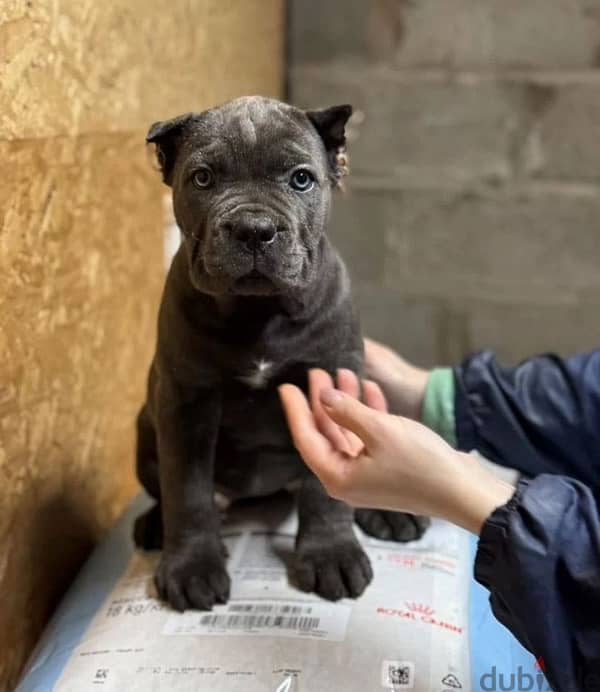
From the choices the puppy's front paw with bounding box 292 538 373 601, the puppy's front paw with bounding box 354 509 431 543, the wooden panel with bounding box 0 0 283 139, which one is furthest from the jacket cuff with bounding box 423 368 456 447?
the wooden panel with bounding box 0 0 283 139

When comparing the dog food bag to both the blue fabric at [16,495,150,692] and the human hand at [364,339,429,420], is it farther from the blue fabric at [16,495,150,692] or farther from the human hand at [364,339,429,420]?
the human hand at [364,339,429,420]

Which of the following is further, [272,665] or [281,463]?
[281,463]

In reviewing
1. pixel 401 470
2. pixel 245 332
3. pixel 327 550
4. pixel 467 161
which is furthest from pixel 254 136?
pixel 467 161

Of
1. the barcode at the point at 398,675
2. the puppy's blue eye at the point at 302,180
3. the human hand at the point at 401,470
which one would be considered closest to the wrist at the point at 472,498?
the human hand at the point at 401,470

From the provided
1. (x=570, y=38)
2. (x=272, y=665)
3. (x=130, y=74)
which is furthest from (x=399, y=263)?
(x=272, y=665)

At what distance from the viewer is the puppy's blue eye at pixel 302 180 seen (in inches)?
40.8

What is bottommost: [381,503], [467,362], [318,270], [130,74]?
[467,362]

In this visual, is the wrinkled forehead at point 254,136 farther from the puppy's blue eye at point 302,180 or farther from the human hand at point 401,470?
the human hand at point 401,470

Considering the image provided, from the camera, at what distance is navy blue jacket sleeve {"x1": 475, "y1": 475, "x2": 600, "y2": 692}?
0.86 meters

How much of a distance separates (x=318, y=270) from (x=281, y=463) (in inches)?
12.1

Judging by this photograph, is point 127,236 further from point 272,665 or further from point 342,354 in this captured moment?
point 272,665

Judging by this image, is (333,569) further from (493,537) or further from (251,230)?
(251,230)

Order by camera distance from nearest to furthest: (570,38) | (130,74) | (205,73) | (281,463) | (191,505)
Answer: (191,505)
(281,463)
(130,74)
(205,73)
(570,38)

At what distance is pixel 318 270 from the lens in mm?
1100
